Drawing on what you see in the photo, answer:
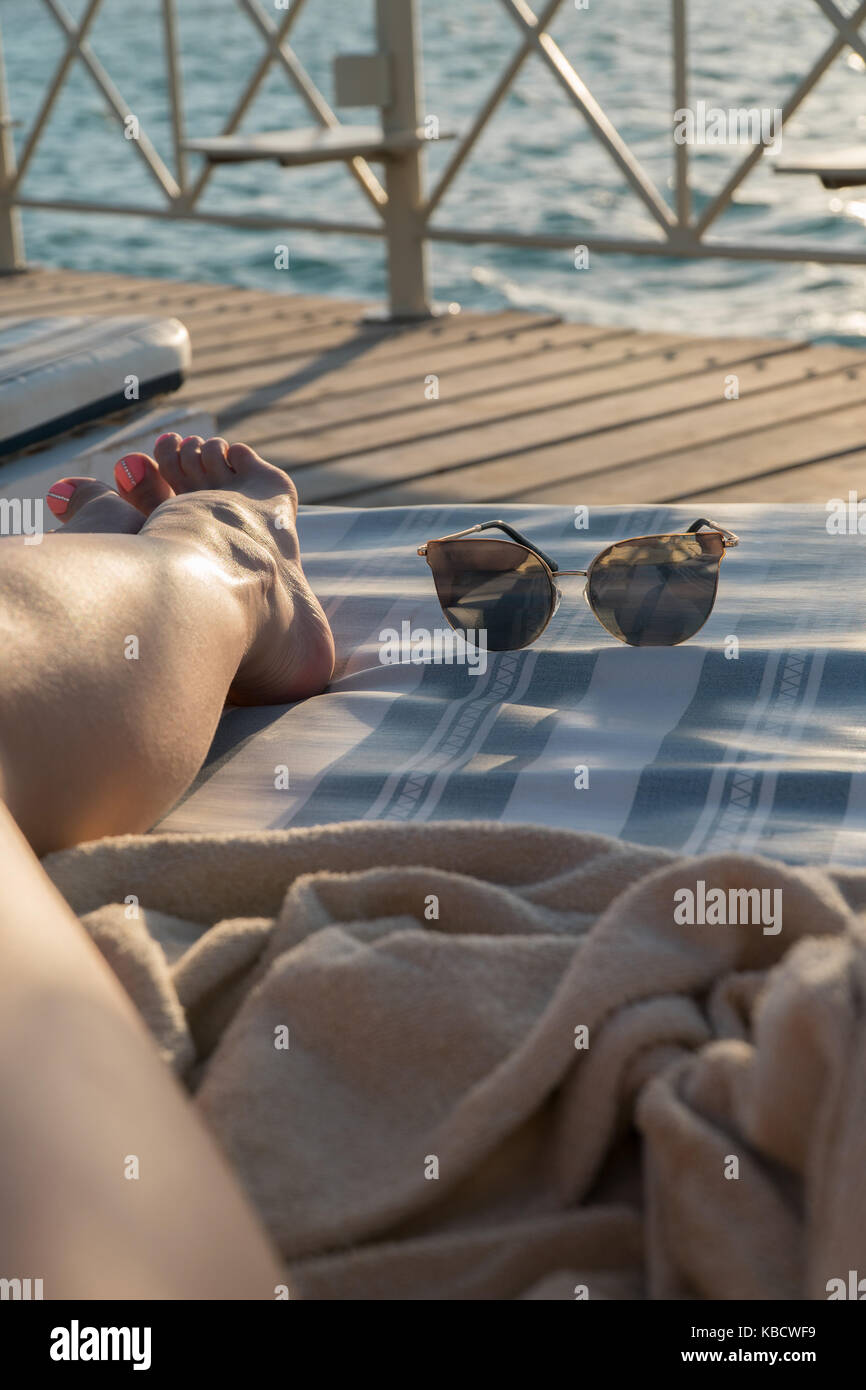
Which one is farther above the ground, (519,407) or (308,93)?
(308,93)

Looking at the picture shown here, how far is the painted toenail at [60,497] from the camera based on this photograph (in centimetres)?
144

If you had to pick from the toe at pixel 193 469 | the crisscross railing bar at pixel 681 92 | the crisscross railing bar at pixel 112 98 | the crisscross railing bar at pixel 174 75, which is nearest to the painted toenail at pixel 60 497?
the toe at pixel 193 469

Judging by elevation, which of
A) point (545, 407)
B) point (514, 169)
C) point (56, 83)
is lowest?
point (545, 407)

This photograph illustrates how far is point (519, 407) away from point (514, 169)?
5063 millimetres

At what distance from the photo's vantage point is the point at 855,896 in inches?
29.0

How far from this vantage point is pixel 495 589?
1.26m

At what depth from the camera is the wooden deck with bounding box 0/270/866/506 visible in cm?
219

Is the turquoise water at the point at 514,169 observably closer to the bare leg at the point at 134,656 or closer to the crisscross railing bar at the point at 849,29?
the crisscross railing bar at the point at 849,29

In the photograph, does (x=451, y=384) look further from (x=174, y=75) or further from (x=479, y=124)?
(x=174, y=75)

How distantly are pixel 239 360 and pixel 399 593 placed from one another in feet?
5.69

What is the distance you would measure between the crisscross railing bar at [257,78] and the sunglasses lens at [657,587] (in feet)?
7.79

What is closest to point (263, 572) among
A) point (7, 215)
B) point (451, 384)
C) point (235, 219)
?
point (451, 384)
